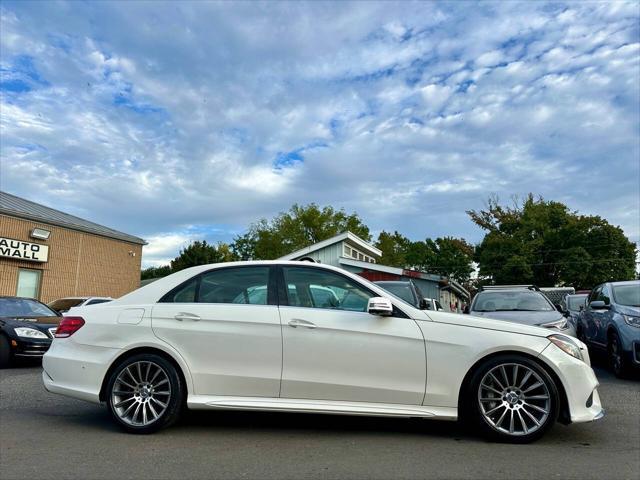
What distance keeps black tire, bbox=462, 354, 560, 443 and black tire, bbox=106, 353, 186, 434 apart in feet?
8.23

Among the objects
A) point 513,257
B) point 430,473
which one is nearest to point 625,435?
point 430,473

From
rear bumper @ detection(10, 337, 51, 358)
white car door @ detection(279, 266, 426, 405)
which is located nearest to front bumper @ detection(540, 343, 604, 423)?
white car door @ detection(279, 266, 426, 405)

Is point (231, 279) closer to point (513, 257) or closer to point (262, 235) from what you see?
point (513, 257)

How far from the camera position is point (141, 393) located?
15.3 ft

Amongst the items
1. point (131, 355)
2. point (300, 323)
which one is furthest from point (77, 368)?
point (300, 323)

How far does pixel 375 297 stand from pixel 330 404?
38.7 inches

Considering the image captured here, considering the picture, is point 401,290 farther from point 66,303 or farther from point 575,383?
point 66,303

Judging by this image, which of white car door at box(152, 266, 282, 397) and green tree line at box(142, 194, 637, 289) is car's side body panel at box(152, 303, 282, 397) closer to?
white car door at box(152, 266, 282, 397)

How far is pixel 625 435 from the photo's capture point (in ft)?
15.2

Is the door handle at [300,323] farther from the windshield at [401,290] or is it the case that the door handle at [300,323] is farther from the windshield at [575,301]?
the windshield at [575,301]

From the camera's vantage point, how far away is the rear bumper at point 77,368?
4750 mm

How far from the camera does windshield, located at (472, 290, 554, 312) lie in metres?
9.47

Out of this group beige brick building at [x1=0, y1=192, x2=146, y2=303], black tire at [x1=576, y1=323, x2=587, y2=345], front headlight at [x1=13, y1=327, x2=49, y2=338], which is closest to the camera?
front headlight at [x1=13, y1=327, x2=49, y2=338]

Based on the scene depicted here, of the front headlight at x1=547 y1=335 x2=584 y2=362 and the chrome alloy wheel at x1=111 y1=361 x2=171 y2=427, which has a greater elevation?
the front headlight at x1=547 y1=335 x2=584 y2=362
